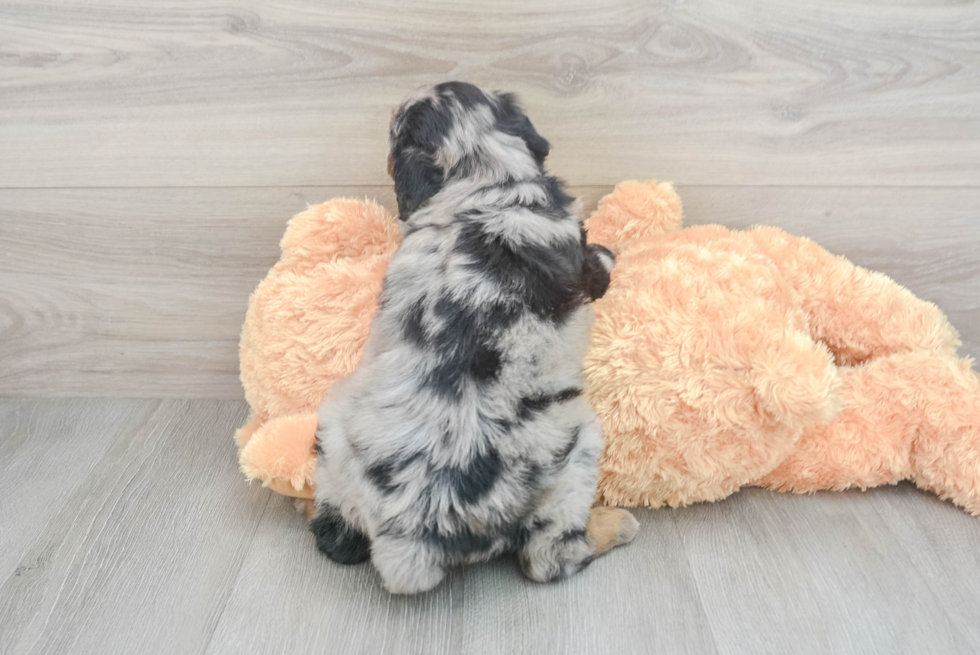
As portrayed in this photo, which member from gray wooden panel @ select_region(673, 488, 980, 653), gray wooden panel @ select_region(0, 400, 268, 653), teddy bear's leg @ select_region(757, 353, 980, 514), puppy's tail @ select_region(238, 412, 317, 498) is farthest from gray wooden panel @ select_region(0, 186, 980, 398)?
gray wooden panel @ select_region(673, 488, 980, 653)

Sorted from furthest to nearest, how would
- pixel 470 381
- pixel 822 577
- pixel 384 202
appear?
pixel 384 202 < pixel 822 577 < pixel 470 381

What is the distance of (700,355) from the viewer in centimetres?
127

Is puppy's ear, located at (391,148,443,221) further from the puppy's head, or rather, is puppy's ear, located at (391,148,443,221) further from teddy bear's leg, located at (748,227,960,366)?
teddy bear's leg, located at (748,227,960,366)

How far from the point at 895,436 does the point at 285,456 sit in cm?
130

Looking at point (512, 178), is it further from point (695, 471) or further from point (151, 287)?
point (151, 287)

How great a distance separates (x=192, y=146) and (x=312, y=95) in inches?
13.4

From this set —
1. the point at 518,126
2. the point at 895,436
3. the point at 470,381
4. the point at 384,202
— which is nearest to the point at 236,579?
the point at 470,381

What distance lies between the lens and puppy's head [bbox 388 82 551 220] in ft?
4.24

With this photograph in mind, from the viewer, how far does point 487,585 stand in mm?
1259

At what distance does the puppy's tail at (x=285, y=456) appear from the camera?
4.48 feet

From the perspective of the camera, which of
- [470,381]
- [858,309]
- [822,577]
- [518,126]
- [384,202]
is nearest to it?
[470,381]

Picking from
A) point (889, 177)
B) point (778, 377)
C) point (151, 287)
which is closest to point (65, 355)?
point (151, 287)

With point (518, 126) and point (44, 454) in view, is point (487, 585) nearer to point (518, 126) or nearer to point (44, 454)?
point (518, 126)

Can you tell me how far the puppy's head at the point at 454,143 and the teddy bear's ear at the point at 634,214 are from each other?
0.31 metres
